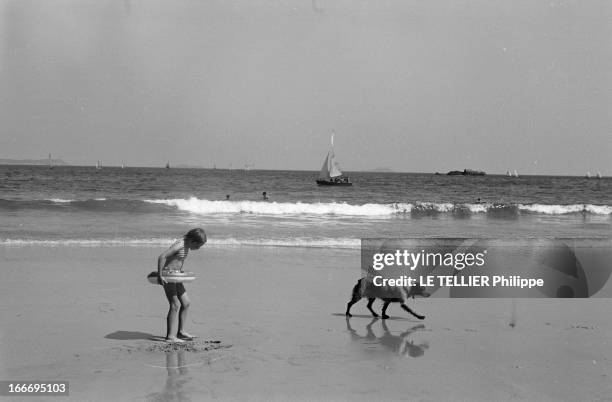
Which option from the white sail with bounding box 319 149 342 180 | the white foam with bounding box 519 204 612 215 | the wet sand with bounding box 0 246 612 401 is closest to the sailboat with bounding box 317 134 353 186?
the white sail with bounding box 319 149 342 180

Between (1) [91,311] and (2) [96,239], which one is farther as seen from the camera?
(2) [96,239]

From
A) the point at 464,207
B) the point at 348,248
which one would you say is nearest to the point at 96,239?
the point at 348,248

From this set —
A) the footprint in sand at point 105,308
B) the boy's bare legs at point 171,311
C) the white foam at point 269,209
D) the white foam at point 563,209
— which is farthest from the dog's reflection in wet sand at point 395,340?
the white foam at point 563,209

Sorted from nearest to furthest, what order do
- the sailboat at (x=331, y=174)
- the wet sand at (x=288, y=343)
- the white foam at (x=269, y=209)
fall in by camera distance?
the wet sand at (x=288, y=343)
the white foam at (x=269, y=209)
the sailboat at (x=331, y=174)

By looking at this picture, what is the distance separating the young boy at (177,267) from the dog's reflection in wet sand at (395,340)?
1.78 metres

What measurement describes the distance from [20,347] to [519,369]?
4.59 metres

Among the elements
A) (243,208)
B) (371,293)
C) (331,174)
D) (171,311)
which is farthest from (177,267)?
(331,174)

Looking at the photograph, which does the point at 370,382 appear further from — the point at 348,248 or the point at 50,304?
the point at 348,248

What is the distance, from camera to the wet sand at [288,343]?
5152 mm

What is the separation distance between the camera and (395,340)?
266 inches

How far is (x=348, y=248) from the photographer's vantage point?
1509 centimetres

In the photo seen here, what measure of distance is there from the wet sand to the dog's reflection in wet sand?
2 cm

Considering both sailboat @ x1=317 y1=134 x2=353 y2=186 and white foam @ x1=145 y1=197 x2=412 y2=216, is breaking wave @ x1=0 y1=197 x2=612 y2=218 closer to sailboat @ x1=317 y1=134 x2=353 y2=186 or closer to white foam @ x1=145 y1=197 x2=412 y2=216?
white foam @ x1=145 y1=197 x2=412 y2=216

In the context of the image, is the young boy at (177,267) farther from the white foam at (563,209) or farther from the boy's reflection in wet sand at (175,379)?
the white foam at (563,209)
